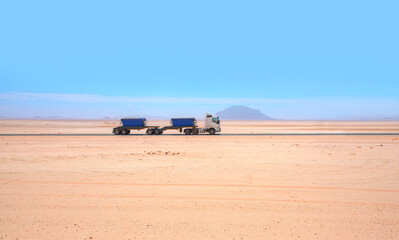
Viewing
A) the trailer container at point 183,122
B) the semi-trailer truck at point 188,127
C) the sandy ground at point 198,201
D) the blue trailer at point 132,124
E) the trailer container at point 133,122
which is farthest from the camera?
the trailer container at point 133,122

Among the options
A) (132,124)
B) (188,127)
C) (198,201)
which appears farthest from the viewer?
(132,124)

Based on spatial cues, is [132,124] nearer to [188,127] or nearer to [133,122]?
[133,122]

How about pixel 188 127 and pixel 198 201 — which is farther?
pixel 188 127

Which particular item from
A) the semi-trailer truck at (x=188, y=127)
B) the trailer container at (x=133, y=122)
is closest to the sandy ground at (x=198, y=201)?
the semi-trailer truck at (x=188, y=127)

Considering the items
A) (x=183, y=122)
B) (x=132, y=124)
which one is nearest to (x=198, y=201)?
(x=183, y=122)

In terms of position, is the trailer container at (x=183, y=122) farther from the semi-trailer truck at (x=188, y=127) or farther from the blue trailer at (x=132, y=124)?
the blue trailer at (x=132, y=124)

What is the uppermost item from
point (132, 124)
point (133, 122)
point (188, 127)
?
point (133, 122)

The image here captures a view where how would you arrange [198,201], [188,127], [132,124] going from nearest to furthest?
[198,201], [188,127], [132,124]

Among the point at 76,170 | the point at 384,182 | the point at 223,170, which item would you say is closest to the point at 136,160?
the point at 76,170

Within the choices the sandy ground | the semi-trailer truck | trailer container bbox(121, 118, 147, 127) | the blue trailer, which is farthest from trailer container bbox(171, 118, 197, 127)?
the sandy ground

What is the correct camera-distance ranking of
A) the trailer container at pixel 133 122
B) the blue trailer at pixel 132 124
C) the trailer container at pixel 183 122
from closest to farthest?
the trailer container at pixel 183 122 < the blue trailer at pixel 132 124 < the trailer container at pixel 133 122

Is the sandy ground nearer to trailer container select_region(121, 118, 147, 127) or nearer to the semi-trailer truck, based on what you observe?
the semi-trailer truck

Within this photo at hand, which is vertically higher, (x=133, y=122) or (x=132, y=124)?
(x=133, y=122)

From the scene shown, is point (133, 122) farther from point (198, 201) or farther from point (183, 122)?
point (198, 201)
